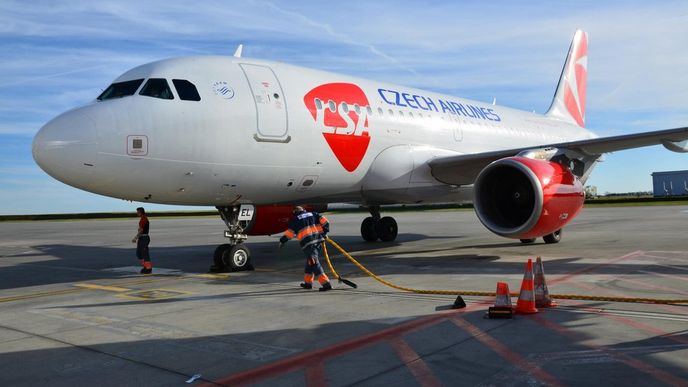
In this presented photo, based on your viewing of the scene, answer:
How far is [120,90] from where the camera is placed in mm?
9875

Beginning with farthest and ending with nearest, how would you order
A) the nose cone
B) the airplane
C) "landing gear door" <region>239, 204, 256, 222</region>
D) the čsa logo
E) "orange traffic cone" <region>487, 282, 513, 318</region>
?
the čsa logo < "landing gear door" <region>239, 204, 256, 222</region> < the airplane < the nose cone < "orange traffic cone" <region>487, 282, 513, 318</region>

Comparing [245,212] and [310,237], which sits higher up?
[245,212]

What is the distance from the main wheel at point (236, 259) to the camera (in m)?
11.3

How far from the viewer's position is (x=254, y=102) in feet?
34.6

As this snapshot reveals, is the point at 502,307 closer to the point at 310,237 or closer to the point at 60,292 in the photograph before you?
the point at 310,237

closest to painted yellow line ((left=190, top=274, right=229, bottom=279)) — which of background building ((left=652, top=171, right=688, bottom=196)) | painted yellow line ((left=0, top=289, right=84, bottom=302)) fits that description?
painted yellow line ((left=0, top=289, right=84, bottom=302))

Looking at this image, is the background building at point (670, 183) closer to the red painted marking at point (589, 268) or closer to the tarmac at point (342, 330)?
the red painted marking at point (589, 268)

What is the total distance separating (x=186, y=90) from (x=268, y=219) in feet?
13.2

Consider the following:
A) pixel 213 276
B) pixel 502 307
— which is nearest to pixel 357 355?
pixel 502 307

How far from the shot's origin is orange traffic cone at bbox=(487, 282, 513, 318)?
630 cm

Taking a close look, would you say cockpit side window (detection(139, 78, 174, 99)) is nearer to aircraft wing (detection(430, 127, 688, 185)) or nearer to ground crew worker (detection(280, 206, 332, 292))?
ground crew worker (detection(280, 206, 332, 292))

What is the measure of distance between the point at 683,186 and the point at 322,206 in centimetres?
9880

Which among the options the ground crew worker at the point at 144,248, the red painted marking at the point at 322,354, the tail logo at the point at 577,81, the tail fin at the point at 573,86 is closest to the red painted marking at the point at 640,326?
the red painted marking at the point at 322,354

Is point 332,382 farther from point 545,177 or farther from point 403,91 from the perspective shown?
point 403,91
